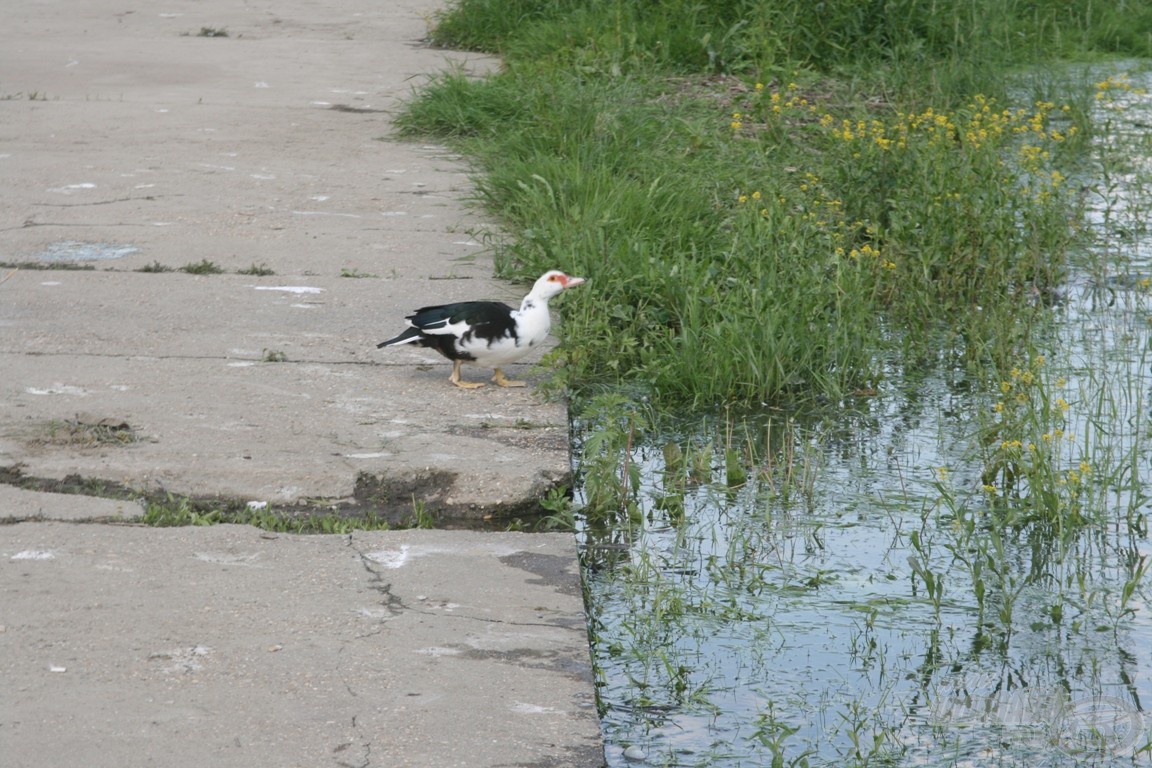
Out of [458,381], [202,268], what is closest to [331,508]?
[458,381]

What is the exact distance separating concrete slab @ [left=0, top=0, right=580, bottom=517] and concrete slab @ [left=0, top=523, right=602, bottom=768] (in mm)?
391

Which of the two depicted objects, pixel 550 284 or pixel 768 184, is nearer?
pixel 550 284

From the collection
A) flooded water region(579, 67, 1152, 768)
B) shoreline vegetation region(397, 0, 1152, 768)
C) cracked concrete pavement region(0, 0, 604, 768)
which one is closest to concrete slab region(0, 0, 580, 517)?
cracked concrete pavement region(0, 0, 604, 768)

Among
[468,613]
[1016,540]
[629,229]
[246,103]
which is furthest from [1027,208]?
[246,103]

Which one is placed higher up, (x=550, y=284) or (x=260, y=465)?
(x=550, y=284)

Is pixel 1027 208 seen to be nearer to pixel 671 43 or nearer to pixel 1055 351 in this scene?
pixel 1055 351

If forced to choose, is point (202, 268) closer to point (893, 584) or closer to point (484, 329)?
point (484, 329)

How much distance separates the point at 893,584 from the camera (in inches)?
150

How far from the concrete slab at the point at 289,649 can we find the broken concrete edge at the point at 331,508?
11 cm

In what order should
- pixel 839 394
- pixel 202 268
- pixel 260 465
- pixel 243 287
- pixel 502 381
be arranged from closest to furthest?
pixel 260 465
pixel 502 381
pixel 839 394
pixel 243 287
pixel 202 268

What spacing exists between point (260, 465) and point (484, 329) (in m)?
0.89

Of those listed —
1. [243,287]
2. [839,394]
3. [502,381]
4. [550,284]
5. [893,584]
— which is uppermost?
[550,284]

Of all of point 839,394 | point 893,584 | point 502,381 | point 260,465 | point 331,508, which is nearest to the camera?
point 893,584

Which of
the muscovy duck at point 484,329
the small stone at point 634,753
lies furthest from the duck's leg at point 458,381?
the small stone at point 634,753
